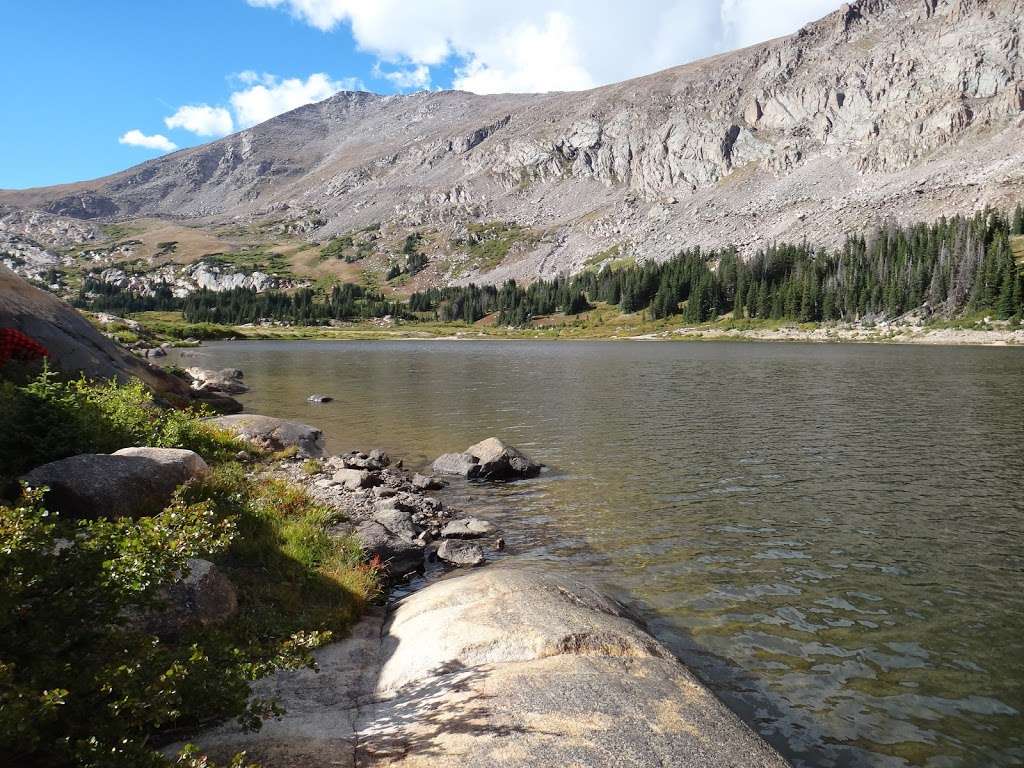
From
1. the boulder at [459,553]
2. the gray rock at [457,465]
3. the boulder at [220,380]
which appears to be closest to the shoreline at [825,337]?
the boulder at [220,380]

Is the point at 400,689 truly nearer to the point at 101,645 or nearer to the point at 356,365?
the point at 101,645

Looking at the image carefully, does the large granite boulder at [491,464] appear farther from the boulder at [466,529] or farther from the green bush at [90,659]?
the green bush at [90,659]

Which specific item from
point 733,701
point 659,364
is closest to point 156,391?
point 733,701

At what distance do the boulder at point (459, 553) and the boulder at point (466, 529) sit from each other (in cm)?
142

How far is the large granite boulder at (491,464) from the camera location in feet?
90.9

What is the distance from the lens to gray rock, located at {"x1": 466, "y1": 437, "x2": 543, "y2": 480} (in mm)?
27703

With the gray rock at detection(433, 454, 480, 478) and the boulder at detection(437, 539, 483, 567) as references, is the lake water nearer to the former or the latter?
the boulder at detection(437, 539, 483, 567)

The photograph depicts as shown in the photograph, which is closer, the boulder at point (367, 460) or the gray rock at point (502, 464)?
the boulder at point (367, 460)

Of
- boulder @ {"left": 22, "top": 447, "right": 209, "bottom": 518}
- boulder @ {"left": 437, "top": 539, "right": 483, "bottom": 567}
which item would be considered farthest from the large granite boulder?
boulder @ {"left": 22, "top": 447, "right": 209, "bottom": 518}

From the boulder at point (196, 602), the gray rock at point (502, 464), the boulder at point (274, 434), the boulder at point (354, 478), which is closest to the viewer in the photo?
the boulder at point (196, 602)

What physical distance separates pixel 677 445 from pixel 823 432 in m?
9.76

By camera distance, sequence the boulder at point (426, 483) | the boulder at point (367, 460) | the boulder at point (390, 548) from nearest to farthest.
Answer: the boulder at point (390, 548), the boulder at point (426, 483), the boulder at point (367, 460)

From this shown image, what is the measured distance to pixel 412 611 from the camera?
12.7 metres

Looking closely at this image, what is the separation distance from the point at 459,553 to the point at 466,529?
7.10ft
